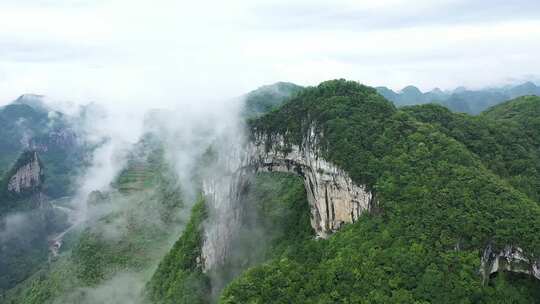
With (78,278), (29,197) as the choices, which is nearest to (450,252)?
(78,278)

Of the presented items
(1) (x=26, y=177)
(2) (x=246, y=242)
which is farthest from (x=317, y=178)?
(1) (x=26, y=177)

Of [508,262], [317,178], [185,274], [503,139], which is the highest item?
[503,139]

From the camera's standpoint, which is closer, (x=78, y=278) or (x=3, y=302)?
(x=78, y=278)

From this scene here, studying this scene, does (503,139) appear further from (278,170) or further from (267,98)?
(267,98)

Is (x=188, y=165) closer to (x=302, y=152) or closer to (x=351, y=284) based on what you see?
(x=302, y=152)

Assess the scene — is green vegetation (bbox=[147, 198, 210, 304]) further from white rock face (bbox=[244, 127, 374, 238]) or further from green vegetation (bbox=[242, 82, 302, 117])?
green vegetation (bbox=[242, 82, 302, 117])

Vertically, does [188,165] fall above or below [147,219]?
above
